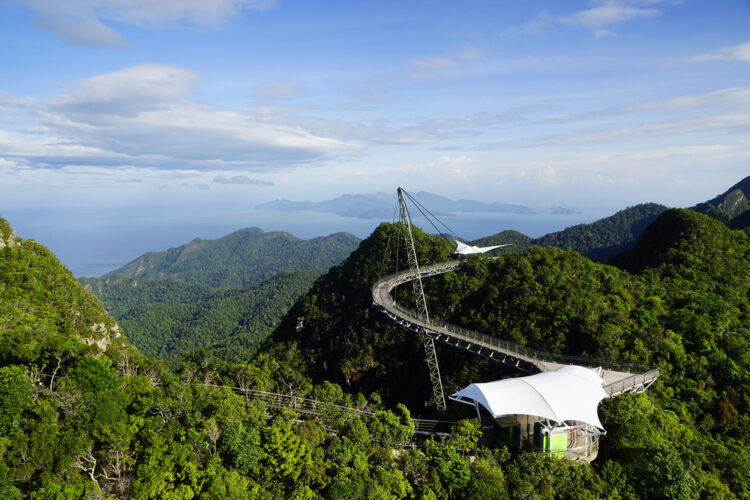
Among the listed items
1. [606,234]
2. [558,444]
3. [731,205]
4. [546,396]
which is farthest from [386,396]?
[731,205]

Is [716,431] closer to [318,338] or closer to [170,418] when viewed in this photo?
[170,418]

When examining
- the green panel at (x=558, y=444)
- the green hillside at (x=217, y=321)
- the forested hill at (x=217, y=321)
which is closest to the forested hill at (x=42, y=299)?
the green panel at (x=558, y=444)

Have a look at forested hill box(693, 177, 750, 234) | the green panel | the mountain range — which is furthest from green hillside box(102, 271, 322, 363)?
forested hill box(693, 177, 750, 234)

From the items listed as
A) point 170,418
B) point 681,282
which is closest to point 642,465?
point 170,418

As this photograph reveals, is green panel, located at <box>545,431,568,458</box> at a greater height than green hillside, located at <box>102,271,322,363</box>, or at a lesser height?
greater

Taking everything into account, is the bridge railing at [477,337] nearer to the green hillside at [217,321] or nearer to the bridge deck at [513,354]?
the bridge deck at [513,354]

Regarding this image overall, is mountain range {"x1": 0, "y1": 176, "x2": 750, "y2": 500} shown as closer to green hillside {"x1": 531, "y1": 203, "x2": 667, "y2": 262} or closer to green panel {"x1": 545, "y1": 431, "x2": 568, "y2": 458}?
green panel {"x1": 545, "y1": 431, "x2": 568, "y2": 458}

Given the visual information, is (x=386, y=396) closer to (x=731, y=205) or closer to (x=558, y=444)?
(x=558, y=444)
